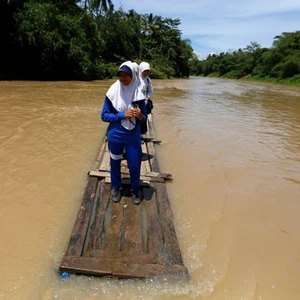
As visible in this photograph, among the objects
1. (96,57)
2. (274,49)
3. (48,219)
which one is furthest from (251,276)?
(274,49)

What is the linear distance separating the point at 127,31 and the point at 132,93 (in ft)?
105

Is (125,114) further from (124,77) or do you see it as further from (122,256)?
(122,256)

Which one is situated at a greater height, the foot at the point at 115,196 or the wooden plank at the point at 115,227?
the foot at the point at 115,196

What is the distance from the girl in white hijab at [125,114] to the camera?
2596 millimetres

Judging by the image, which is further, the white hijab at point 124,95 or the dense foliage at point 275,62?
the dense foliage at point 275,62

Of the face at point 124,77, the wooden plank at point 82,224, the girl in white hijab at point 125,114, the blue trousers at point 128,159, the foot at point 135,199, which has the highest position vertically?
the face at point 124,77

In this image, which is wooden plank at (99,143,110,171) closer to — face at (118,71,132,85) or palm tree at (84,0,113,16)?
face at (118,71,132,85)

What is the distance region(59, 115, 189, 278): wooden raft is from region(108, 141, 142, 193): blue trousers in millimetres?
237

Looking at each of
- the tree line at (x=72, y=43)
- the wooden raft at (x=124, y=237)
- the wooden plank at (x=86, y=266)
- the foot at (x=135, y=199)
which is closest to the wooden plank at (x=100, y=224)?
the wooden raft at (x=124, y=237)

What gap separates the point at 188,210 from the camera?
10.8ft

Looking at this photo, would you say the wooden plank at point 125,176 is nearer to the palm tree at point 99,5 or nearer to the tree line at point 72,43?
the tree line at point 72,43

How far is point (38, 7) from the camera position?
56.3 feet

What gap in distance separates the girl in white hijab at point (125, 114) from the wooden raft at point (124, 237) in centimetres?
46

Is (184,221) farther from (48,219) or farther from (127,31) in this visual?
(127,31)
